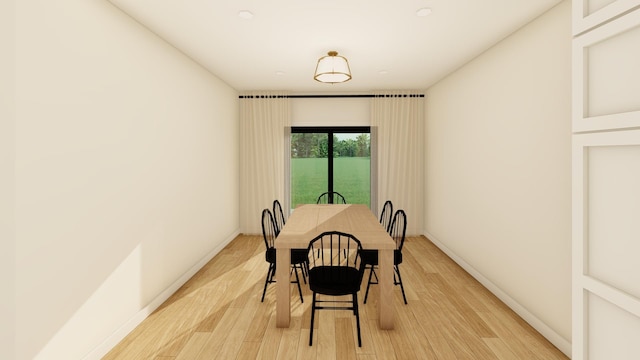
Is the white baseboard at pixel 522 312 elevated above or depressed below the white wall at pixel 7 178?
below

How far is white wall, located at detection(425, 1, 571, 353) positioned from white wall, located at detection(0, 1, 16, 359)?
3.83m

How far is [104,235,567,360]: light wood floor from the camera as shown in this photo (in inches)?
102

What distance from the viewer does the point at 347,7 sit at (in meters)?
2.87

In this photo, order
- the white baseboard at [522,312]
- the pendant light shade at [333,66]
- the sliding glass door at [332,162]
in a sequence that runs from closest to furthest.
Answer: the white baseboard at [522,312], the pendant light shade at [333,66], the sliding glass door at [332,162]

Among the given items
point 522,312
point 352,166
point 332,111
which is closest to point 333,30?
point 332,111

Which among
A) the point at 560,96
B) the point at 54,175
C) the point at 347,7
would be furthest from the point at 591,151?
the point at 54,175

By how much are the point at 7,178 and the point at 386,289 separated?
9.26 ft

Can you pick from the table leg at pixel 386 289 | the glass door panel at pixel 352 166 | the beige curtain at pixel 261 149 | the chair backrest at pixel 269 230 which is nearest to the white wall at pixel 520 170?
the table leg at pixel 386 289

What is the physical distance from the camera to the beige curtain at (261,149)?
21.0 feet

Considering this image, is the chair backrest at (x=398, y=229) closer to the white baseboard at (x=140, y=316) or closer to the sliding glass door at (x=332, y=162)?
the sliding glass door at (x=332, y=162)

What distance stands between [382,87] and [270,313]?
14.9ft

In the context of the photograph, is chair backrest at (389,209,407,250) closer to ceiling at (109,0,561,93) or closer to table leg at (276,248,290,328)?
table leg at (276,248,290,328)

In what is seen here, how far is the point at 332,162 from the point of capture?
6.69 meters

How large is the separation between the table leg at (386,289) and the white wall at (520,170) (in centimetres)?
136
